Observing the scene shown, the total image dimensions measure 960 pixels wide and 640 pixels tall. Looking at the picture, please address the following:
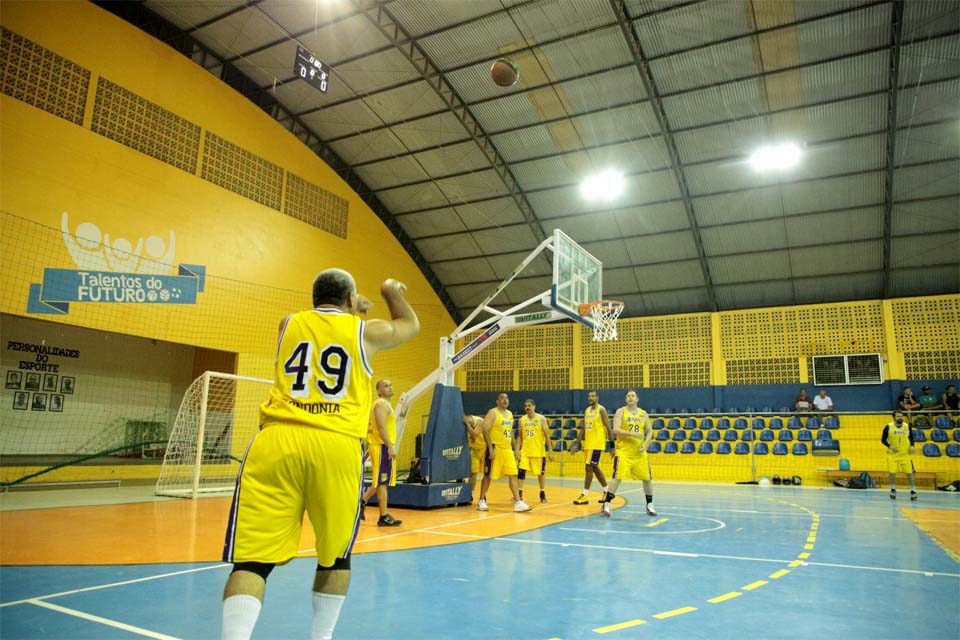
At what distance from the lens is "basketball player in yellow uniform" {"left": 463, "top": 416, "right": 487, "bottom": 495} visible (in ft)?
38.2

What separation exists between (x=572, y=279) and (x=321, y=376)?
11441 mm

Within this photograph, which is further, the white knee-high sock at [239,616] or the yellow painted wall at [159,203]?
the yellow painted wall at [159,203]

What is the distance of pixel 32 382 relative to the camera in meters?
15.1

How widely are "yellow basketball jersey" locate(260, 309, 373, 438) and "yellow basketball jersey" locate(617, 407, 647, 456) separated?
286 inches

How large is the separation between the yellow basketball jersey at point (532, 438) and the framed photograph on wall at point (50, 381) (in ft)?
40.7

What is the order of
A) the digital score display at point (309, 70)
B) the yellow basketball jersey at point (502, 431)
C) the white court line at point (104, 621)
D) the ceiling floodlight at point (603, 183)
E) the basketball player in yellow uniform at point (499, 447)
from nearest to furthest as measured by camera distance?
the white court line at point (104, 621), the basketball player in yellow uniform at point (499, 447), the yellow basketball jersey at point (502, 431), the digital score display at point (309, 70), the ceiling floodlight at point (603, 183)

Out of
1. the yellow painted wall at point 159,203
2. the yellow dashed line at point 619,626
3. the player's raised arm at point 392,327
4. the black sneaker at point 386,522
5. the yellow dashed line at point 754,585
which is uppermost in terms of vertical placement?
the yellow painted wall at point 159,203

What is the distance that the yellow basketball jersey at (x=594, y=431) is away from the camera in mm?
11039

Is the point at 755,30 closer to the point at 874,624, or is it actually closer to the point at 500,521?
the point at 500,521

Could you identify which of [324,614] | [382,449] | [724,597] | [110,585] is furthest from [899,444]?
[110,585]

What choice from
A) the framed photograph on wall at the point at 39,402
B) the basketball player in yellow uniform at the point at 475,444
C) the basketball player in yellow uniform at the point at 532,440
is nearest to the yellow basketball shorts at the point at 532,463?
the basketball player in yellow uniform at the point at 532,440

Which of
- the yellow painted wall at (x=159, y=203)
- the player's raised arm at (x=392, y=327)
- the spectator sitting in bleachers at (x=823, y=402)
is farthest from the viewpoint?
the spectator sitting in bleachers at (x=823, y=402)

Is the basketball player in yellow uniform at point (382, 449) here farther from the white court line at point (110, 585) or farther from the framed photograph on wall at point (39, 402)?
the framed photograph on wall at point (39, 402)

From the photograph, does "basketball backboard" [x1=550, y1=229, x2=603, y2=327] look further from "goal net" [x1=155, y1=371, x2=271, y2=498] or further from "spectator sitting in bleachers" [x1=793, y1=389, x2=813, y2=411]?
"spectator sitting in bleachers" [x1=793, y1=389, x2=813, y2=411]
